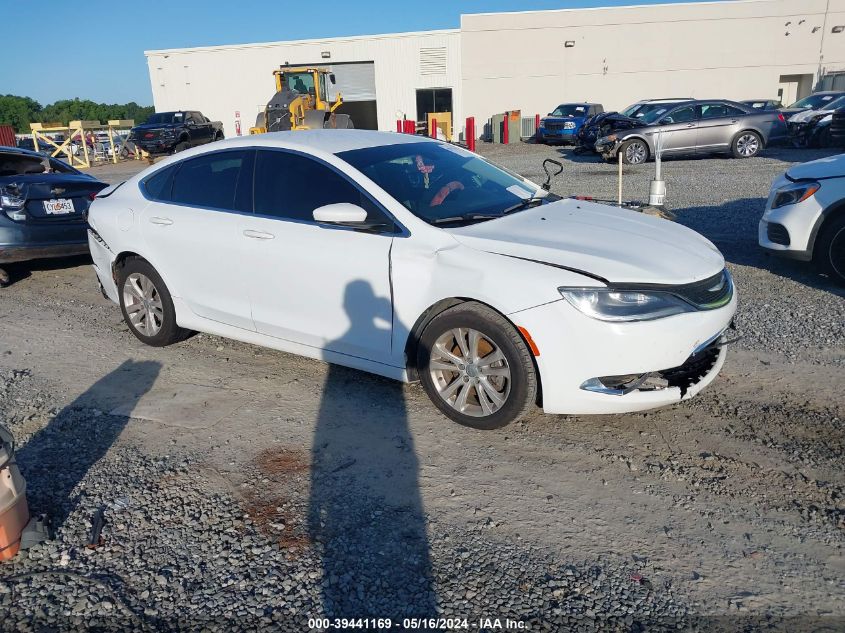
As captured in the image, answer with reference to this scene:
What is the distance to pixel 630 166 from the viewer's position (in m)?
17.7

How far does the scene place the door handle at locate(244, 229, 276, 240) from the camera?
14.4ft

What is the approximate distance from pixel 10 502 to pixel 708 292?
361cm

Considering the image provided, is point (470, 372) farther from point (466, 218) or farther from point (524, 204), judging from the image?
point (524, 204)

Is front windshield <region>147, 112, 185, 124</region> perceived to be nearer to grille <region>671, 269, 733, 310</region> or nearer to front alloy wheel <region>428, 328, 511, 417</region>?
front alloy wheel <region>428, 328, 511, 417</region>

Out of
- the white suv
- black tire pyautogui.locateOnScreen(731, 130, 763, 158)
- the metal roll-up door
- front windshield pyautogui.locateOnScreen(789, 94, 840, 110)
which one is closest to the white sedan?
the white suv

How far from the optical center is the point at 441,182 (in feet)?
14.5

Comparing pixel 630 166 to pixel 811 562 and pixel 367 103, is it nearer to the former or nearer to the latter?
pixel 811 562

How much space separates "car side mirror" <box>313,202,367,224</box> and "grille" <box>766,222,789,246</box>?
4461 mm

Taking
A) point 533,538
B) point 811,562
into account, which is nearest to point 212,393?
point 533,538

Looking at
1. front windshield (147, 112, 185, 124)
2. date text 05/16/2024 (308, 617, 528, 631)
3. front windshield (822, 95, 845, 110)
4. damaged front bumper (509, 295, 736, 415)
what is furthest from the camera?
front windshield (147, 112, 185, 124)

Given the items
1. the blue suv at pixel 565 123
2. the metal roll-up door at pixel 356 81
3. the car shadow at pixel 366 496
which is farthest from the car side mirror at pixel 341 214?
the metal roll-up door at pixel 356 81

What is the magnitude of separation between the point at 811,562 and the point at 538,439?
4.82 feet

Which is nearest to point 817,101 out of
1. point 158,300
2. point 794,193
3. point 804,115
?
point 804,115

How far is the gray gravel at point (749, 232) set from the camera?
5172 mm
